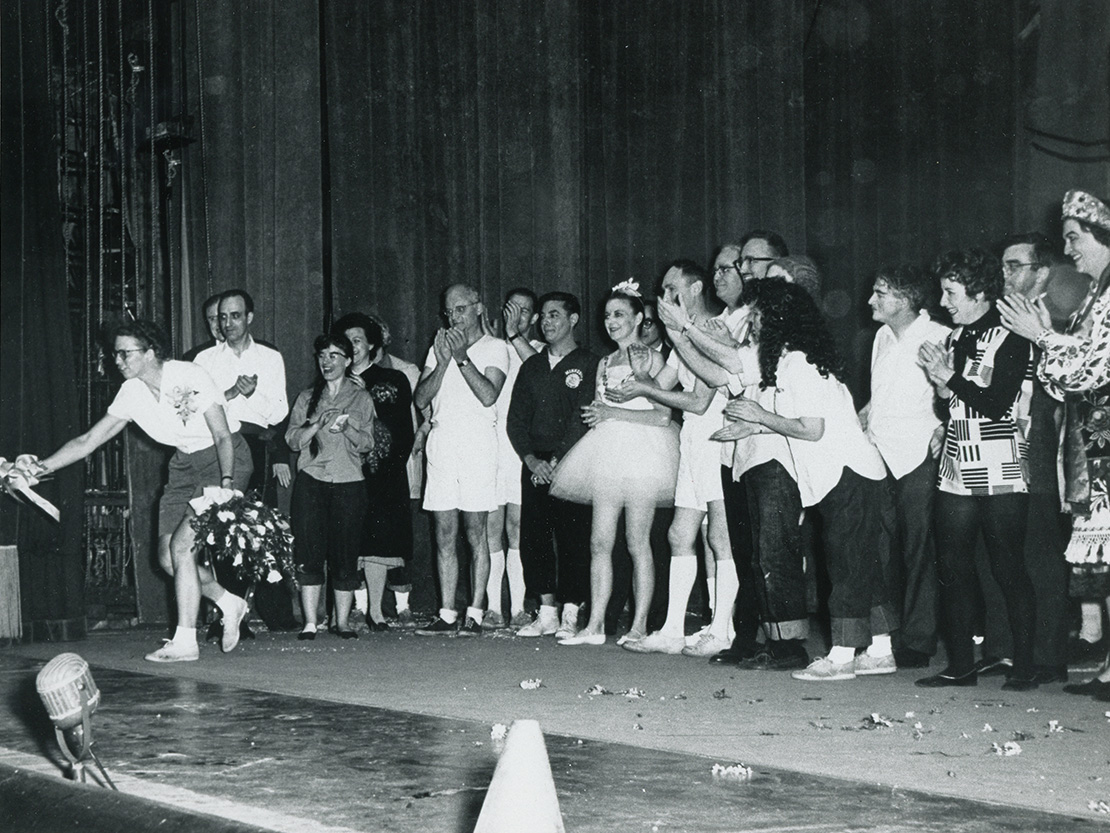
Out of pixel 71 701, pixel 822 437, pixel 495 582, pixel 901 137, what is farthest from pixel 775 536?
pixel 901 137

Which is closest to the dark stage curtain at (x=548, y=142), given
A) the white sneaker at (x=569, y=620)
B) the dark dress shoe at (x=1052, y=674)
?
the white sneaker at (x=569, y=620)

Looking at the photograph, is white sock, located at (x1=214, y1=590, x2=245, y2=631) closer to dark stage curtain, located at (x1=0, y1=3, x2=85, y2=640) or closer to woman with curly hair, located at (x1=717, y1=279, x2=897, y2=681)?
dark stage curtain, located at (x1=0, y1=3, x2=85, y2=640)

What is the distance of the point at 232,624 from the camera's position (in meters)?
6.53

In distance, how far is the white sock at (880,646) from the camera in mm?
5770

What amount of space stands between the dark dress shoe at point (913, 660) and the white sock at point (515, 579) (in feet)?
7.79

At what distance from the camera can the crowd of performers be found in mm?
5293

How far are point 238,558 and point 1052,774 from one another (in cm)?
364

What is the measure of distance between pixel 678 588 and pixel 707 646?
29 cm

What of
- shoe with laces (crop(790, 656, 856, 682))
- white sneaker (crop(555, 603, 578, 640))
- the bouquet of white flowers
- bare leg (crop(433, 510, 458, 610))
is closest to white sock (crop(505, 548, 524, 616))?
bare leg (crop(433, 510, 458, 610))

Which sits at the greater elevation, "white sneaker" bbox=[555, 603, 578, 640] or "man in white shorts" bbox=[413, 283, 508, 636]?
"man in white shorts" bbox=[413, 283, 508, 636]

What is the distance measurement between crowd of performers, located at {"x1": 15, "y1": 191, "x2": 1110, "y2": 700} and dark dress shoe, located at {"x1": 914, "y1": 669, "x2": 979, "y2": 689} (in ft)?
0.05

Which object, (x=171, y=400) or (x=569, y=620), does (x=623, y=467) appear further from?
(x=171, y=400)

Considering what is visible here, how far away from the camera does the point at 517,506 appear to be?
7.72 m

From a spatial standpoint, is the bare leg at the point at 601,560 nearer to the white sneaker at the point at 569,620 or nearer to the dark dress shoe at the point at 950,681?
the white sneaker at the point at 569,620
